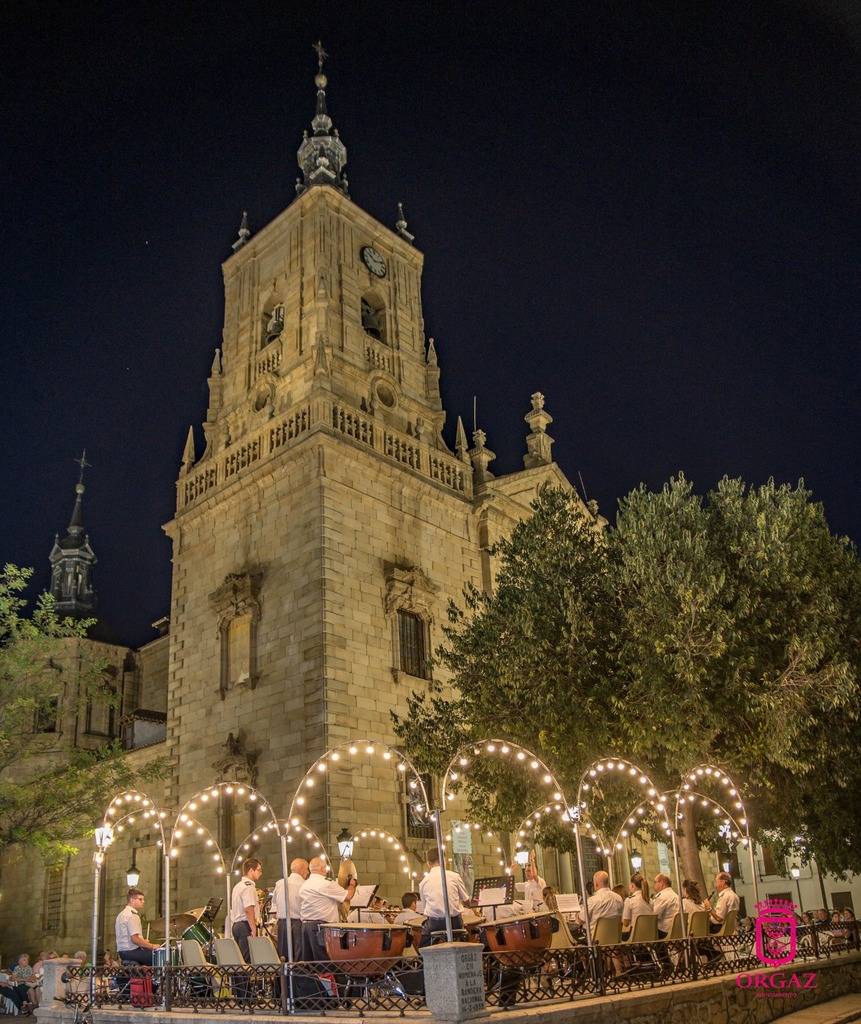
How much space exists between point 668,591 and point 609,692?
2411 millimetres

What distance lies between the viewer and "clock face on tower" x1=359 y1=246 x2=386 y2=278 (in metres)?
31.4

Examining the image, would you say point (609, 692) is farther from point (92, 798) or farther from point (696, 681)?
point (92, 798)

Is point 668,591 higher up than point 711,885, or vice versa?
point 668,591

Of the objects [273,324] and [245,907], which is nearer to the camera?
[245,907]

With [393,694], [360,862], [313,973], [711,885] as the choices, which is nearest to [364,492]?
[393,694]

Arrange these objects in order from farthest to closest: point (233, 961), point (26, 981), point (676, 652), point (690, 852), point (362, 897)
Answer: point (26, 981)
point (690, 852)
point (676, 652)
point (362, 897)
point (233, 961)

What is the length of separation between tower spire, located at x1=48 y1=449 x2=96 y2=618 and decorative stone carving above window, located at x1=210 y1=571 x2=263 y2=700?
80.1ft

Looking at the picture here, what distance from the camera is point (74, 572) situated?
4934 cm

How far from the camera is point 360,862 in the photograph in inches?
843

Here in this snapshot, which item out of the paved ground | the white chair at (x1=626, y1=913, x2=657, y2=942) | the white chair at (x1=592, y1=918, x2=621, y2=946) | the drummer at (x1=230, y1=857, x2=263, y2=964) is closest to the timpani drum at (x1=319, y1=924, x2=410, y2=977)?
the drummer at (x1=230, y1=857, x2=263, y2=964)

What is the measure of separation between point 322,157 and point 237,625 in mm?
18778

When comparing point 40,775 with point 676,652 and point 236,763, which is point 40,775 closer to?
point 236,763

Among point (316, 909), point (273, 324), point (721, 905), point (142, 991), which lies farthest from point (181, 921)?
point (273, 324)

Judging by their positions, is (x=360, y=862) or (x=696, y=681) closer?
(x=696, y=681)
